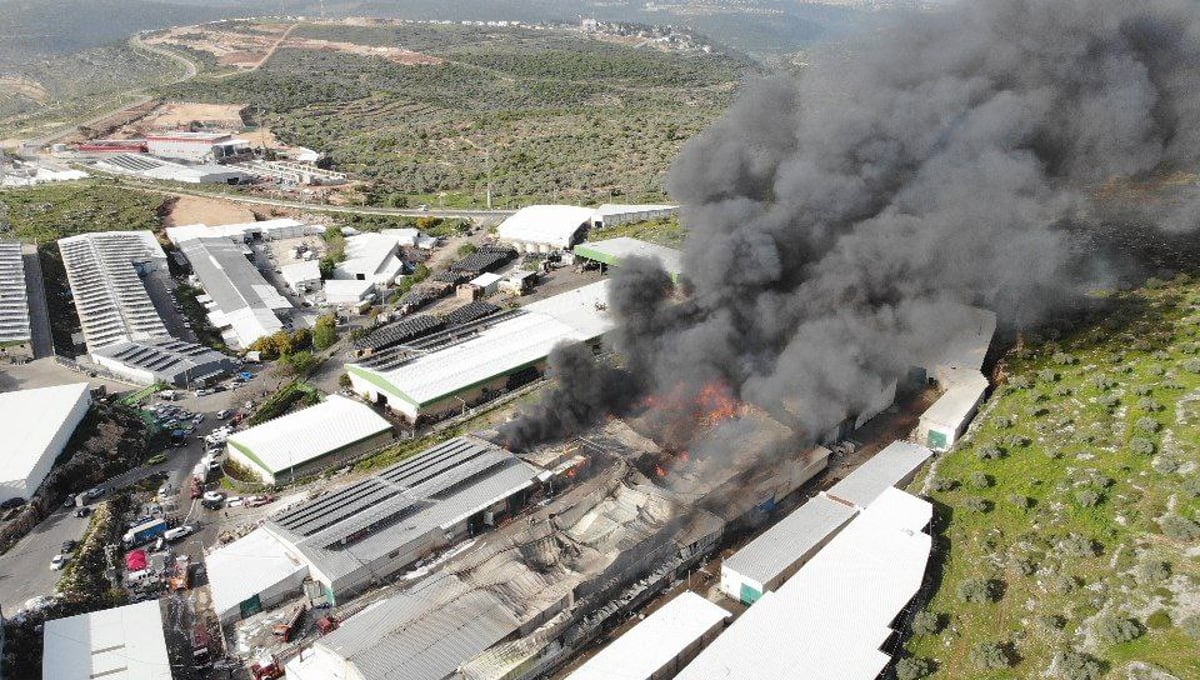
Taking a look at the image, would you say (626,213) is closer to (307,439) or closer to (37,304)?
(307,439)

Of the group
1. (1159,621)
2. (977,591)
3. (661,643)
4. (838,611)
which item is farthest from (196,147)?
(1159,621)

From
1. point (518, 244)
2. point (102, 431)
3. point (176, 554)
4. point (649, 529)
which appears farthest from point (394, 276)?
point (649, 529)

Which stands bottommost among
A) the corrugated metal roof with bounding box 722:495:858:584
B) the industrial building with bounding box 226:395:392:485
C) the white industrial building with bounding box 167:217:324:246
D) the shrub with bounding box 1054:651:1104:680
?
the white industrial building with bounding box 167:217:324:246

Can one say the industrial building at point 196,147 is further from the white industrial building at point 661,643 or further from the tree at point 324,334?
the white industrial building at point 661,643

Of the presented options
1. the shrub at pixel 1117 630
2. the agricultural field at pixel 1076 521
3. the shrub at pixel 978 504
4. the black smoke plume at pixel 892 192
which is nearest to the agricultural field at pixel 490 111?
the black smoke plume at pixel 892 192

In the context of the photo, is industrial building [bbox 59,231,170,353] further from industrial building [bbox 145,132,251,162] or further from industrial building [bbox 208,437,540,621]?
industrial building [bbox 145,132,251,162]

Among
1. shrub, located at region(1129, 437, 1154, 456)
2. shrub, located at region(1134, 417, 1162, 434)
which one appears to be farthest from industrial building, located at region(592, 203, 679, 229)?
shrub, located at region(1129, 437, 1154, 456)
